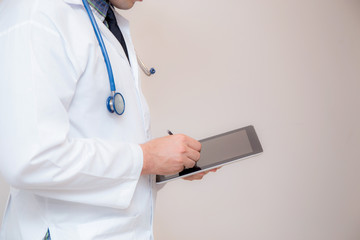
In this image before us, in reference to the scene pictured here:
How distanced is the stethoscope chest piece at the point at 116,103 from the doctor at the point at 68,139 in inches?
1.0

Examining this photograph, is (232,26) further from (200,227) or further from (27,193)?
(27,193)

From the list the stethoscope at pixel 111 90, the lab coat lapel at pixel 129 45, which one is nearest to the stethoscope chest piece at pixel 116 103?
the stethoscope at pixel 111 90

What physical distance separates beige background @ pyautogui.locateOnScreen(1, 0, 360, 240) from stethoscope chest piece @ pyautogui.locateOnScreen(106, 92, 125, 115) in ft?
2.50

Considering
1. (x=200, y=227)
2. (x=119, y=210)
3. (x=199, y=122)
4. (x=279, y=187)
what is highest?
(x=199, y=122)

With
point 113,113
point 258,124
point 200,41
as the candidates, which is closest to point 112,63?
point 113,113

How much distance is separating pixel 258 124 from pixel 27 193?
3.41 feet

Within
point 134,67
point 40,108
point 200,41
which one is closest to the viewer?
point 40,108

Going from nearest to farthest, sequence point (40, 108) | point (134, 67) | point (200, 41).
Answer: point (40, 108)
point (134, 67)
point (200, 41)

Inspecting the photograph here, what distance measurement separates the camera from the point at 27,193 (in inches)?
29.1

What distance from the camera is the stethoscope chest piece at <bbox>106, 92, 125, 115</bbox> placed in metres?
0.71

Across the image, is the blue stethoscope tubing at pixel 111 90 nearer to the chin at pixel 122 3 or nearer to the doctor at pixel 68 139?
the doctor at pixel 68 139

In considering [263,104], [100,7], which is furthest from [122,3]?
[263,104]

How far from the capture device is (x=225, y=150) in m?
0.90

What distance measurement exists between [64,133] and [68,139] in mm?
28
